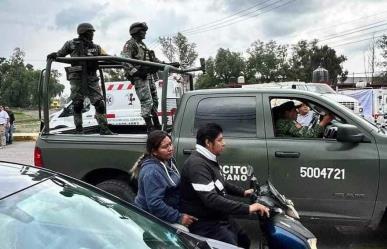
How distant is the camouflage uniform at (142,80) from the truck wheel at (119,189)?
4.19 ft

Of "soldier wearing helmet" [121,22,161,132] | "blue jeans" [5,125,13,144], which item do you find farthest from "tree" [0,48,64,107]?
"soldier wearing helmet" [121,22,161,132]

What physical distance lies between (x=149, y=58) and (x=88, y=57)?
4.17 ft

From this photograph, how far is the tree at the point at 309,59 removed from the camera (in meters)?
60.8

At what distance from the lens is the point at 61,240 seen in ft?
7.75

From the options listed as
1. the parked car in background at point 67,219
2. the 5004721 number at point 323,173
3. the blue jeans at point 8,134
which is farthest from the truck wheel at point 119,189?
the blue jeans at point 8,134

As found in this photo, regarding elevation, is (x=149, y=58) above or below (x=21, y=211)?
above

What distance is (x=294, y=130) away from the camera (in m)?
5.39

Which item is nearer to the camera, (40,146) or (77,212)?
(77,212)

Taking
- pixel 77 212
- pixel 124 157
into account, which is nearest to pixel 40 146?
pixel 124 157

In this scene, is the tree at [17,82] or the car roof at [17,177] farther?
the tree at [17,82]

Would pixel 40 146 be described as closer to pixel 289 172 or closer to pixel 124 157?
pixel 124 157

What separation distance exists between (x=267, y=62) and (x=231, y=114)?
56408 millimetres

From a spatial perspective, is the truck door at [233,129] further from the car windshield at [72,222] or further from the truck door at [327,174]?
the car windshield at [72,222]

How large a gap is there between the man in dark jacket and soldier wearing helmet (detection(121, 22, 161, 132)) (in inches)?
102
